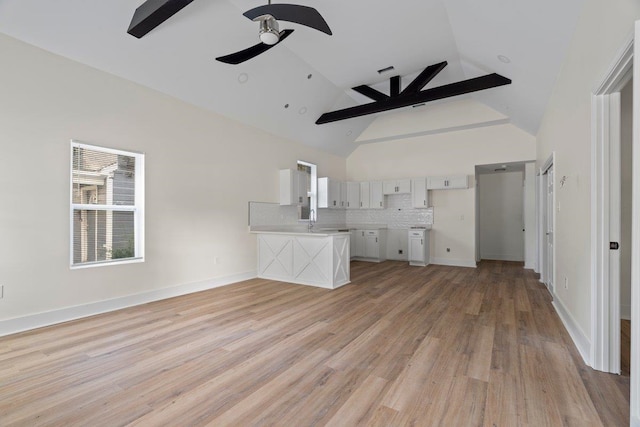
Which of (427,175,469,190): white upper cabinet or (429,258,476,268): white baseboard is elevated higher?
(427,175,469,190): white upper cabinet

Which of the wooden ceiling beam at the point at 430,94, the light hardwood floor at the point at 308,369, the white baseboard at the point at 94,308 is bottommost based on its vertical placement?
the light hardwood floor at the point at 308,369

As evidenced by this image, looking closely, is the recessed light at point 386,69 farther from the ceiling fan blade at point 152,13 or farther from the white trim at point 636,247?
the white trim at point 636,247

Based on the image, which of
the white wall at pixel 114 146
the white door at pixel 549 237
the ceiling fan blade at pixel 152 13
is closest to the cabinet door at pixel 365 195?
the white wall at pixel 114 146

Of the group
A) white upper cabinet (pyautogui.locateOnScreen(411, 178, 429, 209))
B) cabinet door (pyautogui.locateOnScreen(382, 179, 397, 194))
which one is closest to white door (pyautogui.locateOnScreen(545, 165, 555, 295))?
white upper cabinet (pyautogui.locateOnScreen(411, 178, 429, 209))

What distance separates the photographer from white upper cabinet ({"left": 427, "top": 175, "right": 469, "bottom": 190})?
23.4 ft

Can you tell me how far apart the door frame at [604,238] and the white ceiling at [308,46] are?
107 centimetres

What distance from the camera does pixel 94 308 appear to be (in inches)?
144

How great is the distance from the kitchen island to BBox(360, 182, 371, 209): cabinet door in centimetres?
325

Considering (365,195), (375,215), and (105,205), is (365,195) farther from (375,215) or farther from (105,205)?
(105,205)

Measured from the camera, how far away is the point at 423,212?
793cm

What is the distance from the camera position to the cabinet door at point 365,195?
8.46 m

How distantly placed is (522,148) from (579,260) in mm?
4789

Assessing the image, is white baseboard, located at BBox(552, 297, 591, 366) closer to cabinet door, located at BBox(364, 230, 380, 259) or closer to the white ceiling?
the white ceiling

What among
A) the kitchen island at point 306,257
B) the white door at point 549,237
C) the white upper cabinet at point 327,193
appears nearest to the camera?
the white door at point 549,237
